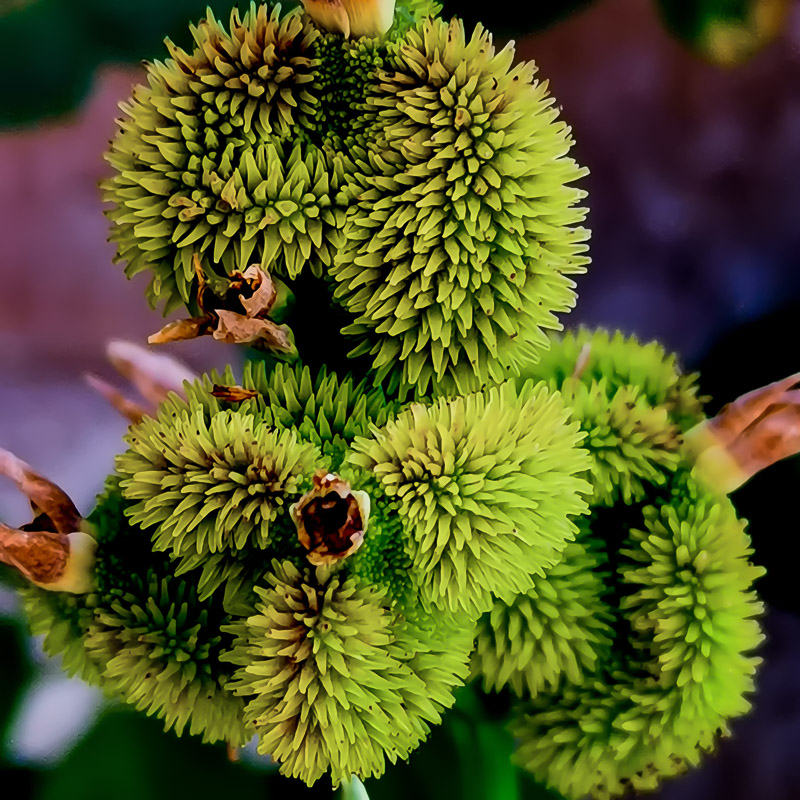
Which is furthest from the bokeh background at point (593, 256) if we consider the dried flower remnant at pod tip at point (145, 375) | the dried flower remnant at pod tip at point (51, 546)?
the dried flower remnant at pod tip at point (51, 546)

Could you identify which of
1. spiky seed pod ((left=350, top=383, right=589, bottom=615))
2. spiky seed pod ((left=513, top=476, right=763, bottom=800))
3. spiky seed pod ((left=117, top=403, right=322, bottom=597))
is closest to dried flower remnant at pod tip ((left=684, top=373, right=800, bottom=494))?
spiky seed pod ((left=513, top=476, right=763, bottom=800))

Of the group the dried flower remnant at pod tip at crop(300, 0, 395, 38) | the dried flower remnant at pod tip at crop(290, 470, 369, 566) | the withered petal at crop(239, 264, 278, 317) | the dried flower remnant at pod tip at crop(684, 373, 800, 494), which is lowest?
the dried flower remnant at pod tip at crop(290, 470, 369, 566)

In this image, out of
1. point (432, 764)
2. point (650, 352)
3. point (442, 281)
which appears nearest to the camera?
point (442, 281)

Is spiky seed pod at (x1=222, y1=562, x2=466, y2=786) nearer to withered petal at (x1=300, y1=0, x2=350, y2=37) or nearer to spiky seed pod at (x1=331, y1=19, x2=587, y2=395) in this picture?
spiky seed pod at (x1=331, y1=19, x2=587, y2=395)

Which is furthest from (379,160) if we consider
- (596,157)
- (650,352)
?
(596,157)

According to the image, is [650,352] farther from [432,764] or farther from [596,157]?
[432,764]

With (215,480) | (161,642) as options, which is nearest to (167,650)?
(161,642)
